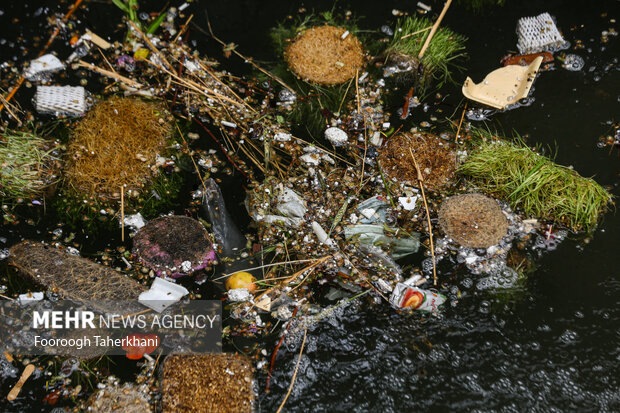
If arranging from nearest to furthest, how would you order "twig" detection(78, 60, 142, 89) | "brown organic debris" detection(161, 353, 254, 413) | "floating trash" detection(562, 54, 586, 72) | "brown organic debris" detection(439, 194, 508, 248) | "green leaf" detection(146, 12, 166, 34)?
1. "brown organic debris" detection(161, 353, 254, 413)
2. "brown organic debris" detection(439, 194, 508, 248)
3. "twig" detection(78, 60, 142, 89)
4. "green leaf" detection(146, 12, 166, 34)
5. "floating trash" detection(562, 54, 586, 72)

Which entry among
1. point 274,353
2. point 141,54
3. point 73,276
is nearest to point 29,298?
point 73,276

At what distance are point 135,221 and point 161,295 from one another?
2.17 ft

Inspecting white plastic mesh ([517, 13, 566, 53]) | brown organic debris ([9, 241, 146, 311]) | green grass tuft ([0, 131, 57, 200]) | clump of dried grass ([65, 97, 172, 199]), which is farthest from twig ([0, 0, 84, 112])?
white plastic mesh ([517, 13, 566, 53])

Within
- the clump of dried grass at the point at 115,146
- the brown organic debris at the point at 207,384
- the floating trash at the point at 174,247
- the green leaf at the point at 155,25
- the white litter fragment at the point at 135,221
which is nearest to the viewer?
the brown organic debris at the point at 207,384

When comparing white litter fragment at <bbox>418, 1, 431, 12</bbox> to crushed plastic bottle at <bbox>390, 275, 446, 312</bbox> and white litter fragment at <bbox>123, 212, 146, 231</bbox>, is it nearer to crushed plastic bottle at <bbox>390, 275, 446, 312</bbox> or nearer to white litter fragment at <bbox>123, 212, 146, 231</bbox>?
crushed plastic bottle at <bbox>390, 275, 446, 312</bbox>

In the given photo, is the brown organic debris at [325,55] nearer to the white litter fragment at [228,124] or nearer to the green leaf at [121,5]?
the white litter fragment at [228,124]

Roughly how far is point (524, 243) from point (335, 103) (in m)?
1.87

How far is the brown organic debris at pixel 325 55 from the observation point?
4098 mm

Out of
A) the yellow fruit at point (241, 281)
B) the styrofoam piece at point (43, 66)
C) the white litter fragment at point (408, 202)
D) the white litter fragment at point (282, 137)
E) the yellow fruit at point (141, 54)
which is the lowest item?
the yellow fruit at point (241, 281)

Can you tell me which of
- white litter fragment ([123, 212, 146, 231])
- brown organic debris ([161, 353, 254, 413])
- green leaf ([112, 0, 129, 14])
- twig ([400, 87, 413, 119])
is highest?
green leaf ([112, 0, 129, 14])

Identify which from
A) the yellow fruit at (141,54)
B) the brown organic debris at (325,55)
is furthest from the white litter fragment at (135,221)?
the brown organic debris at (325,55)

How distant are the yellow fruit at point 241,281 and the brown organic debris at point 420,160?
135 centimetres

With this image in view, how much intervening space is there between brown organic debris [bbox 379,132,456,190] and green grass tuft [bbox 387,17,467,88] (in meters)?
0.64

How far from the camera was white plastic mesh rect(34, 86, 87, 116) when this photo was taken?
12.5 feet
